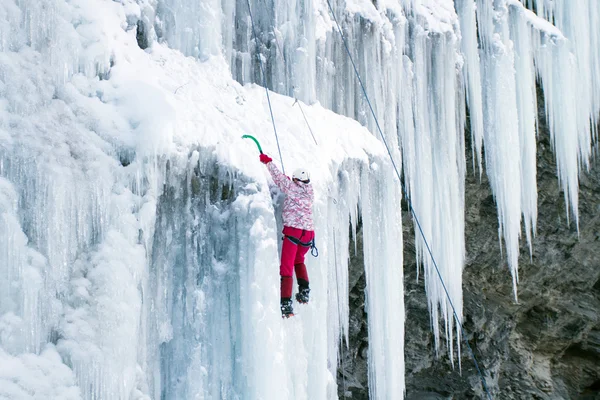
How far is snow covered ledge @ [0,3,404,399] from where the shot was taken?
3.67 m

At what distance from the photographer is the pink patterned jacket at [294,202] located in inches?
181

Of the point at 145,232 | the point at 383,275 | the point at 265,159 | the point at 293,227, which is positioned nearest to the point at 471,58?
the point at 383,275

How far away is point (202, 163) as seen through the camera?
441 centimetres

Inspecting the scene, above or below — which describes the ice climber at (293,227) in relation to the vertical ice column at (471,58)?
below

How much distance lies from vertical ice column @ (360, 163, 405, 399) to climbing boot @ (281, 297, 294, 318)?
2.02 meters

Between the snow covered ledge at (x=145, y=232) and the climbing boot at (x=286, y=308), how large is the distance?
15cm

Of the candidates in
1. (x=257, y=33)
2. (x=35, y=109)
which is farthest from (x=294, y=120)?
(x=35, y=109)

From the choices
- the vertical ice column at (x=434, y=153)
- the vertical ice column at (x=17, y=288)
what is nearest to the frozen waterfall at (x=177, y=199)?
the vertical ice column at (x=17, y=288)

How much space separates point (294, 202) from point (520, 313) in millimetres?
7668

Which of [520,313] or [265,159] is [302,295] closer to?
[265,159]

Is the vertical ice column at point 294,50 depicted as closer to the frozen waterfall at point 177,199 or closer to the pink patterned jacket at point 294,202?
the frozen waterfall at point 177,199

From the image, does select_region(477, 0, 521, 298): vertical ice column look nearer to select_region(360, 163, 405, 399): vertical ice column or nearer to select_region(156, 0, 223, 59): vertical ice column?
select_region(360, 163, 405, 399): vertical ice column

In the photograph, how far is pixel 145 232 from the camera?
160 inches

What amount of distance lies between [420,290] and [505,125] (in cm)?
256
